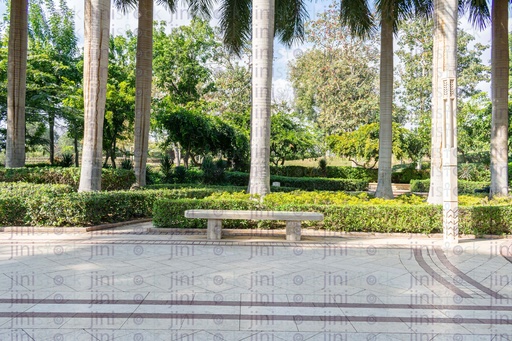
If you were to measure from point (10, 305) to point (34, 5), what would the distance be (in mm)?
26340

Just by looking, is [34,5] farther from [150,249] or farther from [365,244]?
[365,244]

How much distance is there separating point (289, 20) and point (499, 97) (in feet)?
26.1

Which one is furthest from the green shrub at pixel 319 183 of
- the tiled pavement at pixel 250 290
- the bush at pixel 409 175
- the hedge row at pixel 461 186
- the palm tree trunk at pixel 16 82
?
the tiled pavement at pixel 250 290

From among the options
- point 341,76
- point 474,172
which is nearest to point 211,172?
point 474,172

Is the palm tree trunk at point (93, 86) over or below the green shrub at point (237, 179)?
over

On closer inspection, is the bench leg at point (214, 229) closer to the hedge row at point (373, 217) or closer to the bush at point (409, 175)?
the hedge row at point (373, 217)

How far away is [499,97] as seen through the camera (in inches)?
448

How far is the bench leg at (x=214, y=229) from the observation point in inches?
278

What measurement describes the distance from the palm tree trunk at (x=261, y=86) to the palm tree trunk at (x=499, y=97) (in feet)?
26.3

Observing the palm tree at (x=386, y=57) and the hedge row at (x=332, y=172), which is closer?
the palm tree at (x=386, y=57)

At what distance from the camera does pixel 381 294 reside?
4.21 metres

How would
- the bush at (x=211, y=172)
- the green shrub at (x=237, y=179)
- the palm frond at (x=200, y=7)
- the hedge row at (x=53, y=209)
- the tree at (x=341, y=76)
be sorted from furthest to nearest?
1. the tree at (x=341, y=76)
2. the green shrub at (x=237, y=179)
3. the bush at (x=211, y=172)
4. the palm frond at (x=200, y=7)
5. the hedge row at (x=53, y=209)

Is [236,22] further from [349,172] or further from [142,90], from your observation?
[349,172]

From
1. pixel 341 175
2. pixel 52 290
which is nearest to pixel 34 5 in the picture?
pixel 341 175
